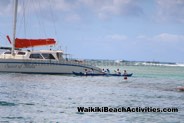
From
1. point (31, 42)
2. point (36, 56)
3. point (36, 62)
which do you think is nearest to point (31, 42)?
point (31, 42)

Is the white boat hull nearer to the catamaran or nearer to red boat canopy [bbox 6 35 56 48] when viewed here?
the catamaran

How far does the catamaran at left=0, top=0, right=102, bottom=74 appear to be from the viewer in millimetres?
61906

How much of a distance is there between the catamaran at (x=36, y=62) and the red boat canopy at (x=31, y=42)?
559mm

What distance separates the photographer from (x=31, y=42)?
6700 centimetres

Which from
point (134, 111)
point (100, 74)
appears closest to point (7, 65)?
point (100, 74)

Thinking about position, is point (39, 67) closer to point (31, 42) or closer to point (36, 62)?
point (36, 62)

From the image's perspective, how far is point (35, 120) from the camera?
23.0 m

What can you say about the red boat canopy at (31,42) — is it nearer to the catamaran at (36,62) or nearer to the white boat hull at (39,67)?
the catamaran at (36,62)

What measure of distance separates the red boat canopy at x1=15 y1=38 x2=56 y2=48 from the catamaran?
56cm

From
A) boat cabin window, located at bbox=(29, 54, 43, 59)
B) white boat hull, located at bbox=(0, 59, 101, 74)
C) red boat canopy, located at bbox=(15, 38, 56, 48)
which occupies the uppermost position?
red boat canopy, located at bbox=(15, 38, 56, 48)

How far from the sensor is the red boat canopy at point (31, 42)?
218 ft

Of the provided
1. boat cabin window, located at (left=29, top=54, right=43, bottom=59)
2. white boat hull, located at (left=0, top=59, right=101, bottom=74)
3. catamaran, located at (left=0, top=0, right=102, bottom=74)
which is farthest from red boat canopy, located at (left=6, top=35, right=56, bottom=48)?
white boat hull, located at (left=0, top=59, right=101, bottom=74)

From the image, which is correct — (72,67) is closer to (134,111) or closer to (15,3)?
(15,3)

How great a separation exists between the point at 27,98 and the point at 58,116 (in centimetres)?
856
